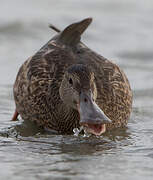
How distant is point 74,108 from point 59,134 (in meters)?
0.47

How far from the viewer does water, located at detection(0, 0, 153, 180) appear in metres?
7.20

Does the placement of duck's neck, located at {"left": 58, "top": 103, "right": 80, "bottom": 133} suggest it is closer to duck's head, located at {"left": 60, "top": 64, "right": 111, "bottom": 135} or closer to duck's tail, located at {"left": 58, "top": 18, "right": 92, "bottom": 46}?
duck's head, located at {"left": 60, "top": 64, "right": 111, "bottom": 135}

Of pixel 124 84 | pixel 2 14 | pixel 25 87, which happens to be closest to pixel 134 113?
pixel 124 84

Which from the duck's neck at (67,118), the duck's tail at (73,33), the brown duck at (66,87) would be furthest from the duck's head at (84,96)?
the duck's tail at (73,33)

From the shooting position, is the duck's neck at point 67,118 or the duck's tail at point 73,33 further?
the duck's tail at point 73,33

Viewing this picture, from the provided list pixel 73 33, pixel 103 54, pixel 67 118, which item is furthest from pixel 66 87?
pixel 103 54

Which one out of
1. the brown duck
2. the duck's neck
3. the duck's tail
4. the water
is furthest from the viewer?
the duck's tail

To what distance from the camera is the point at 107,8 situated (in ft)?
53.3

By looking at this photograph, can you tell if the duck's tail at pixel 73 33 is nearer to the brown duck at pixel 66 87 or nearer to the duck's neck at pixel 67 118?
the brown duck at pixel 66 87

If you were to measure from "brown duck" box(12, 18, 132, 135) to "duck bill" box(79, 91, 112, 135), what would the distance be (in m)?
0.34

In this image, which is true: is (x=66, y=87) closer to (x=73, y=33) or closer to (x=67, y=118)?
(x=67, y=118)

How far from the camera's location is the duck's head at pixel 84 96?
25.4 feet

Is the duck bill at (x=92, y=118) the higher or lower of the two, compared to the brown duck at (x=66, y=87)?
lower

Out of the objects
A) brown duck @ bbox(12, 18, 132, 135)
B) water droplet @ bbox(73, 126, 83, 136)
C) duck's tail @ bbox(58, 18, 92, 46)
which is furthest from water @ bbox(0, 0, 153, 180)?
duck's tail @ bbox(58, 18, 92, 46)
